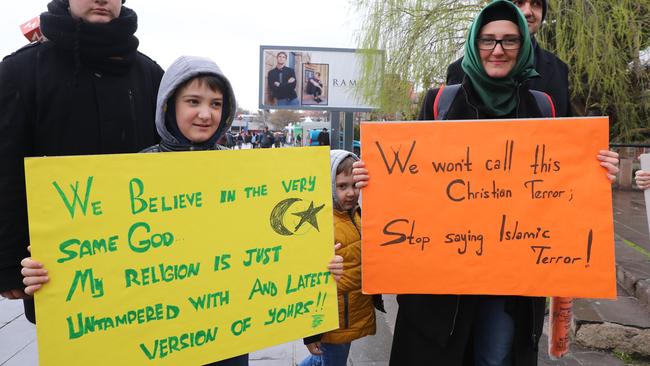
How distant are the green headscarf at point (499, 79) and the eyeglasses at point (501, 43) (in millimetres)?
20

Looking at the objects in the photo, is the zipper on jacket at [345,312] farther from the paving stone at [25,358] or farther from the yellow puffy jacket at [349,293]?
the paving stone at [25,358]

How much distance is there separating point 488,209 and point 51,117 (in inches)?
66.4

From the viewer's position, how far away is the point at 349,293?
211 cm

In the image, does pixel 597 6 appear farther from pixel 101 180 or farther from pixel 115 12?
pixel 101 180

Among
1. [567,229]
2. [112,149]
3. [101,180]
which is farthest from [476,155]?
[112,149]

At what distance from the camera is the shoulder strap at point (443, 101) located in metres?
1.78

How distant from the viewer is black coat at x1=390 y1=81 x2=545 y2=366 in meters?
1.69

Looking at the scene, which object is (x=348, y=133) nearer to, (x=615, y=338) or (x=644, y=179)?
(x=615, y=338)

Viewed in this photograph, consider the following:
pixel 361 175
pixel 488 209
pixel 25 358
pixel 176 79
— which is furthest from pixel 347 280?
pixel 25 358

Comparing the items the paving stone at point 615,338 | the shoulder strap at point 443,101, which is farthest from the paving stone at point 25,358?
the paving stone at point 615,338

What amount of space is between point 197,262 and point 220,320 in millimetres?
210

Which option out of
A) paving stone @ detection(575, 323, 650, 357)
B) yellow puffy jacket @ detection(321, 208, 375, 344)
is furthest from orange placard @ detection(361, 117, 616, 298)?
paving stone @ detection(575, 323, 650, 357)

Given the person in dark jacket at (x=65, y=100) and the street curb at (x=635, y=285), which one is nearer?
the person in dark jacket at (x=65, y=100)

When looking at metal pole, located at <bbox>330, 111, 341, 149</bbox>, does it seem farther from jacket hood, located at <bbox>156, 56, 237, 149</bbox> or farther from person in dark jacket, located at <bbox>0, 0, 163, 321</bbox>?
jacket hood, located at <bbox>156, 56, 237, 149</bbox>
